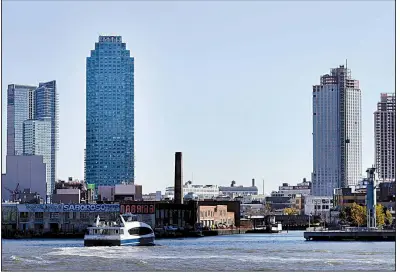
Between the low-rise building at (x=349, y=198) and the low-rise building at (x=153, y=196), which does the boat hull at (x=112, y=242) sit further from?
the low-rise building at (x=153, y=196)

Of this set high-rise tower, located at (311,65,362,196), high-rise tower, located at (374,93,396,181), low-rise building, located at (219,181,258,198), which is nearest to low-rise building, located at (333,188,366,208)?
high-rise tower, located at (374,93,396,181)

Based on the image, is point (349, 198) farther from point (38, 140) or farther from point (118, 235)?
point (38, 140)

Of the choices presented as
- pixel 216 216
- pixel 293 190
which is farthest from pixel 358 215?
pixel 293 190

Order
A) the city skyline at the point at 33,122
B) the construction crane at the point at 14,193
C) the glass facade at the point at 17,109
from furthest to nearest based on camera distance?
the glass facade at the point at 17,109, the city skyline at the point at 33,122, the construction crane at the point at 14,193

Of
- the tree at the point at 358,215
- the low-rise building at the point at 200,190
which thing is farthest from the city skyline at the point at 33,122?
the tree at the point at 358,215
